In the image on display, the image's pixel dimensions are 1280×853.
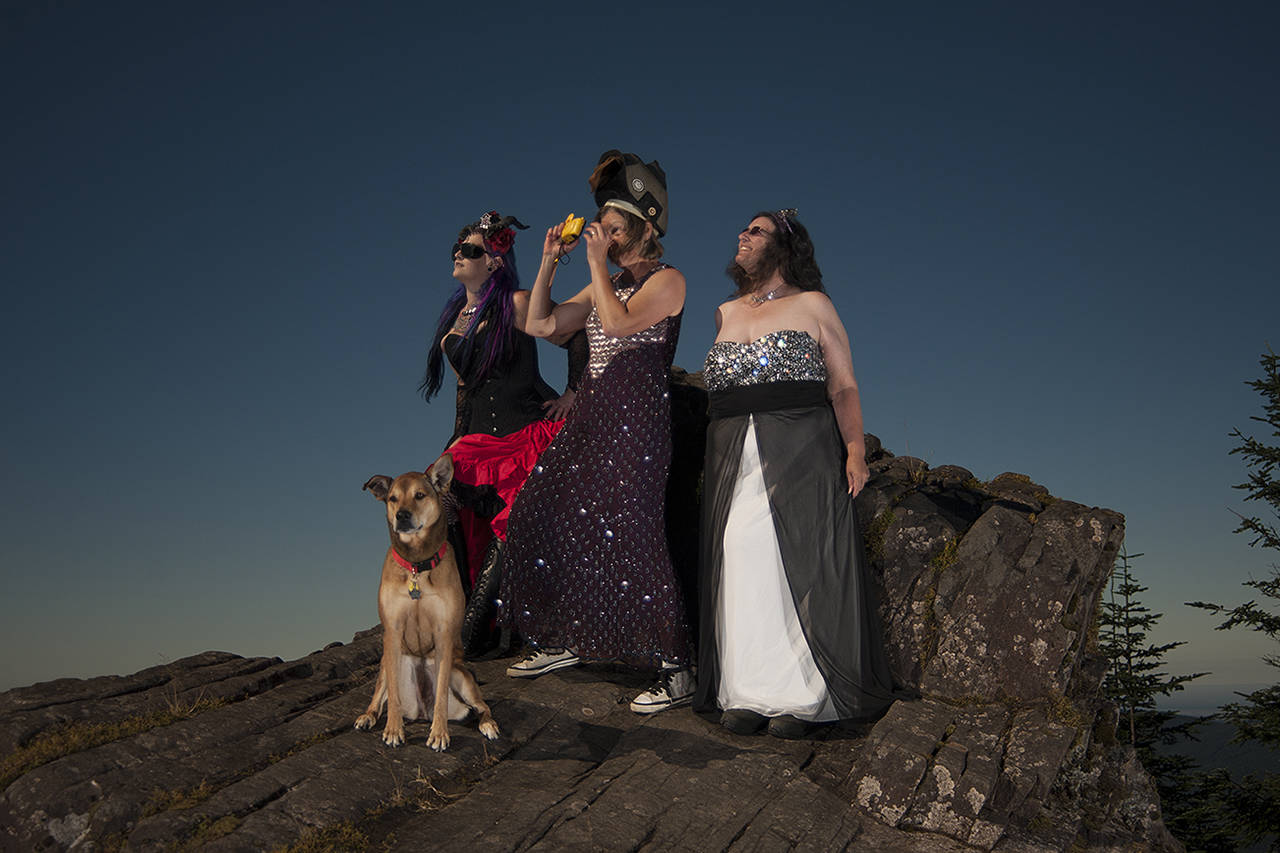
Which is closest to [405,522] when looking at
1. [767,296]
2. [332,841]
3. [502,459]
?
[332,841]

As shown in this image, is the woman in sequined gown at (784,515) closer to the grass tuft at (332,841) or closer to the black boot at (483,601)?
the black boot at (483,601)

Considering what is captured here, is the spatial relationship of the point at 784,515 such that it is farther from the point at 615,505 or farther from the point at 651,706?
the point at 651,706

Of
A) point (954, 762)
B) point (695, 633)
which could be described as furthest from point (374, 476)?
point (954, 762)

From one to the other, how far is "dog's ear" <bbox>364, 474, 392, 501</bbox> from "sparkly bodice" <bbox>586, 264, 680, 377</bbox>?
2128 millimetres

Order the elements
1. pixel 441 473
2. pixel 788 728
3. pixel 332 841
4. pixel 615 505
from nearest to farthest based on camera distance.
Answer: pixel 332 841 < pixel 441 473 < pixel 788 728 < pixel 615 505

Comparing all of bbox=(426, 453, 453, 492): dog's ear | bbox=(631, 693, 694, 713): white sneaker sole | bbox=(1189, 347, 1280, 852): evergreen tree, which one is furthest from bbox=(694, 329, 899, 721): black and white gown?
bbox=(1189, 347, 1280, 852): evergreen tree

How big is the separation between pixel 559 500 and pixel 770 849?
9.90 ft

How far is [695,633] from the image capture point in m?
7.16

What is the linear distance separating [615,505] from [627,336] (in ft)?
4.29

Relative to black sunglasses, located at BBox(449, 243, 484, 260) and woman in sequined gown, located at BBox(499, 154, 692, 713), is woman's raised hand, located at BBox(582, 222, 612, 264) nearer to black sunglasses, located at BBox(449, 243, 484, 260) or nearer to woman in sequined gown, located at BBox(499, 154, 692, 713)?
woman in sequined gown, located at BBox(499, 154, 692, 713)

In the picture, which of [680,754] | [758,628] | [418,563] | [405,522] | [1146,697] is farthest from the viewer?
[1146,697]

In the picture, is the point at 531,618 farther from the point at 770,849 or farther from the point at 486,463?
the point at 770,849

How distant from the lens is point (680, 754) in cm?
603

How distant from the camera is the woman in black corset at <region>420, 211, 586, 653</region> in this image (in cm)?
775
